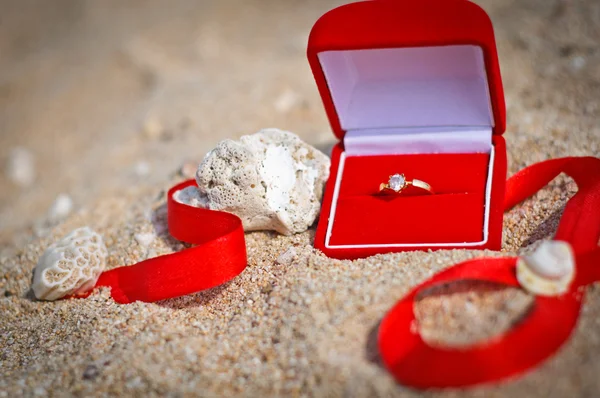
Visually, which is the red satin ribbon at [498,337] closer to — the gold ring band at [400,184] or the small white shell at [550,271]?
the small white shell at [550,271]

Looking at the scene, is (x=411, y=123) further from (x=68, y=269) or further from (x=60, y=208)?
(x=60, y=208)

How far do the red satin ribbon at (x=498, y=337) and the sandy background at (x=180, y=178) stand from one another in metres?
0.03

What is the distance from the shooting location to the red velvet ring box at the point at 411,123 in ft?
6.61

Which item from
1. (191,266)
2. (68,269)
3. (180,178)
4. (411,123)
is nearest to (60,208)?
(180,178)

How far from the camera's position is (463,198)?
6.98 feet

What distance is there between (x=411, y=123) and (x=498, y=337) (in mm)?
1046

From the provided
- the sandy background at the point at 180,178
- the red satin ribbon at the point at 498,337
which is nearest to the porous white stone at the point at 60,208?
the sandy background at the point at 180,178

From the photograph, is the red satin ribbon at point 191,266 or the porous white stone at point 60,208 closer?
the red satin ribbon at point 191,266

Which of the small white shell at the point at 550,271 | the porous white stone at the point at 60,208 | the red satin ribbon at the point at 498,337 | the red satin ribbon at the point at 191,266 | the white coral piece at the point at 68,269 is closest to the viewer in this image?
the red satin ribbon at the point at 498,337

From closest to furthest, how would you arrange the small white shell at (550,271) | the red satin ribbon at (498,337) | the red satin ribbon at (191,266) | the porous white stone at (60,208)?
the red satin ribbon at (498,337) → the small white shell at (550,271) → the red satin ribbon at (191,266) → the porous white stone at (60,208)

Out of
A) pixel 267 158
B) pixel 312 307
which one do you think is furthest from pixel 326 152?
pixel 312 307

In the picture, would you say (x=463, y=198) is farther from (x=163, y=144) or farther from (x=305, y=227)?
(x=163, y=144)

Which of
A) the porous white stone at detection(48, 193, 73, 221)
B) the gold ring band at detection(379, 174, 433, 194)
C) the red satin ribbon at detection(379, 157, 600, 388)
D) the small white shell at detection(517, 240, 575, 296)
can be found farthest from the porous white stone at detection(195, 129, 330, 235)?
the porous white stone at detection(48, 193, 73, 221)

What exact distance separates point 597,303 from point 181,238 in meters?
1.37
